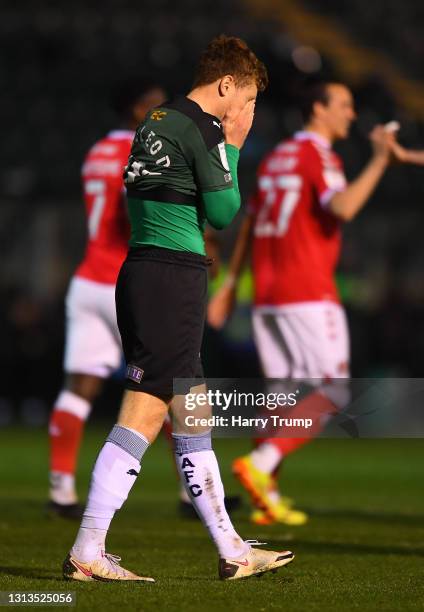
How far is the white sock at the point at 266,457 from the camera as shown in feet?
25.2

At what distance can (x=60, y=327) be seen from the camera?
1872cm

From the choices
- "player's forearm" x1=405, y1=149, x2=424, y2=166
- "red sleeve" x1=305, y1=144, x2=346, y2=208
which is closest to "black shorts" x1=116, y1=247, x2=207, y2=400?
"player's forearm" x1=405, y1=149, x2=424, y2=166

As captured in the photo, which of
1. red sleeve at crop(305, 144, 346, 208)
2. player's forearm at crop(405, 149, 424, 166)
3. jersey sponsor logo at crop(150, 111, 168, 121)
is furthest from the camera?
red sleeve at crop(305, 144, 346, 208)

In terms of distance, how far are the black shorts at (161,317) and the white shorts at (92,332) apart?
3123 mm

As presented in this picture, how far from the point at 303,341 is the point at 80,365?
4.27 feet

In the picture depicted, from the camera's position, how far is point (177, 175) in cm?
508

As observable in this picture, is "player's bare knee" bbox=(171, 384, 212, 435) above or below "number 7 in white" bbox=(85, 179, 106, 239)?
below

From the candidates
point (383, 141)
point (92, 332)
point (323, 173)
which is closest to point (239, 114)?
point (383, 141)

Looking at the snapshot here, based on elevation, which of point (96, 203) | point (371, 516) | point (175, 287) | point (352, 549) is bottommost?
point (371, 516)

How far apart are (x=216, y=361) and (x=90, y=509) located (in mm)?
12502

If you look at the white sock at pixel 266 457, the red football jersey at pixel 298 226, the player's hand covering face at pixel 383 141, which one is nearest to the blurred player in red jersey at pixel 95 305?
the red football jersey at pixel 298 226

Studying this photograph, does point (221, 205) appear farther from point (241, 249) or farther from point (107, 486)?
point (241, 249)

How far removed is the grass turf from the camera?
4793 mm

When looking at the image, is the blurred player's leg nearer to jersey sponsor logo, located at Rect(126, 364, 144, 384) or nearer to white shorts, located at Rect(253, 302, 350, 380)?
white shorts, located at Rect(253, 302, 350, 380)
